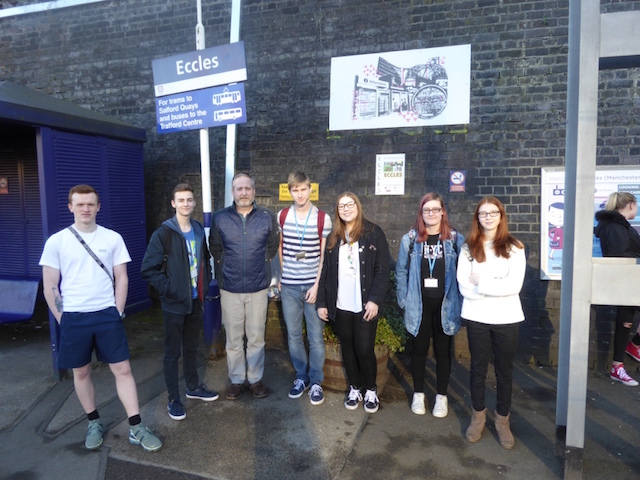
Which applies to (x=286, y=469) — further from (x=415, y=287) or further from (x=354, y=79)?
(x=354, y=79)

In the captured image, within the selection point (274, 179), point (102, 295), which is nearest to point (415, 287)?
point (102, 295)

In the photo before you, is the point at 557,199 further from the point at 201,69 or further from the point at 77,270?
the point at 77,270

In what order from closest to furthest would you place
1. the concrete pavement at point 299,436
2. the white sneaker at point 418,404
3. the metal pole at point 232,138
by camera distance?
the concrete pavement at point 299,436
the white sneaker at point 418,404
the metal pole at point 232,138

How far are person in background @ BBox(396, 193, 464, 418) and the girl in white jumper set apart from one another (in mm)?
202

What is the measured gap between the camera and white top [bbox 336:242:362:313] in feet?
12.6

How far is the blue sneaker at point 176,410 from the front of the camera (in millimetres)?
3879

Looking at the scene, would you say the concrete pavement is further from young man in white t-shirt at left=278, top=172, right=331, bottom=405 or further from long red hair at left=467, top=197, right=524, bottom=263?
long red hair at left=467, top=197, right=524, bottom=263

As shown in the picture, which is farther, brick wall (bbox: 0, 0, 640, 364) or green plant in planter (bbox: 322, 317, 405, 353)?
brick wall (bbox: 0, 0, 640, 364)

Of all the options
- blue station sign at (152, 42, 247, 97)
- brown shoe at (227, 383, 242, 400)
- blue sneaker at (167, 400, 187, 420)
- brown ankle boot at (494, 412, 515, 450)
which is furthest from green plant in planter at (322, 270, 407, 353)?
blue station sign at (152, 42, 247, 97)

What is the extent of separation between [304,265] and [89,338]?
5.85ft

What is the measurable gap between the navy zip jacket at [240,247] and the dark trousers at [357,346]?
2.69ft

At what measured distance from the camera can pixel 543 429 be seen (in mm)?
3748

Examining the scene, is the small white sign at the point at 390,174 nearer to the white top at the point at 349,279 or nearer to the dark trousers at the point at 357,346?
the white top at the point at 349,279

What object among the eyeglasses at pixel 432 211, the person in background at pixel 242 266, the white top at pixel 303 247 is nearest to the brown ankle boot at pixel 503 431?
the eyeglasses at pixel 432 211
